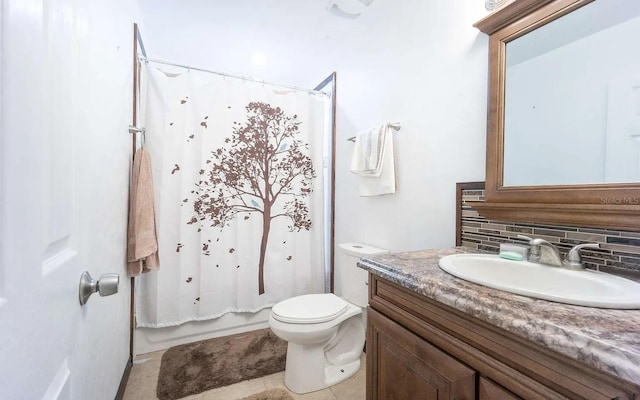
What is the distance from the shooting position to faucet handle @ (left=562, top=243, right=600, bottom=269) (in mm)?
808

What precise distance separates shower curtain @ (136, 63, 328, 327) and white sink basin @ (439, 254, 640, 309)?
154 centimetres

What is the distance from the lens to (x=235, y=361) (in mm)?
1775

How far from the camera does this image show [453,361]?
2.23 ft

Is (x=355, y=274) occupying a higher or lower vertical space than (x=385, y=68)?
lower

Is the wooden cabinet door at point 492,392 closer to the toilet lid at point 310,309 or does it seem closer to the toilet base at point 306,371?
the toilet lid at point 310,309

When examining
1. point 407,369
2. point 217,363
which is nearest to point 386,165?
point 407,369

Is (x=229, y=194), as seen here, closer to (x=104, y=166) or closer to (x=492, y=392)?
(x=104, y=166)

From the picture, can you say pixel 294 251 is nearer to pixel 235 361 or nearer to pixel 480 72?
pixel 235 361

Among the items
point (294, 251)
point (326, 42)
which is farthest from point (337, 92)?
point (294, 251)

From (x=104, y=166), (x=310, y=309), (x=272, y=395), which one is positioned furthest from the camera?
Result: (x=310, y=309)

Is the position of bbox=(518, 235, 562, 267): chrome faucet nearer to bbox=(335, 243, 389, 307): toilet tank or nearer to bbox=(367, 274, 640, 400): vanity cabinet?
bbox=(367, 274, 640, 400): vanity cabinet

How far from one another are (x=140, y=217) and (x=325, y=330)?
1323 mm

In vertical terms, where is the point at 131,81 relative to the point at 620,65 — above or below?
above

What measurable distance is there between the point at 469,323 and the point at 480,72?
108 cm
